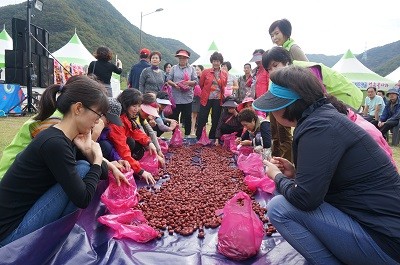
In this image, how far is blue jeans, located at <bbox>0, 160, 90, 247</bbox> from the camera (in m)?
1.73

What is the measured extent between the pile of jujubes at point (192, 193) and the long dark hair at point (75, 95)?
1003mm

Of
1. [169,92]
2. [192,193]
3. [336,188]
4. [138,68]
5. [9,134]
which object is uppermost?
[138,68]

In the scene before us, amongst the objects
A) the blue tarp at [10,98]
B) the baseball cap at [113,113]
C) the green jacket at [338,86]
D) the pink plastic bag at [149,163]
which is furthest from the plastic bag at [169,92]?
the blue tarp at [10,98]

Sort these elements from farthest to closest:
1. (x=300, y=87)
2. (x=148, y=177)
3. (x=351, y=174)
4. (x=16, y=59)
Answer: (x=16, y=59) < (x=148, y=177) < (x=300, y=87) < (x=351, y=174)

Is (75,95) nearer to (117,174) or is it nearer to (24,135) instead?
(24,135)

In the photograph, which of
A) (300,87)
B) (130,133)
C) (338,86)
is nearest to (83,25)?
(130,133)

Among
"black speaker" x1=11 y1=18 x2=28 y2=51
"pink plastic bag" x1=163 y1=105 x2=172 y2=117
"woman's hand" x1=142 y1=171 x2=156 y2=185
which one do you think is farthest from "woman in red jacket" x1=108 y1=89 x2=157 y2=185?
"black speaker" x1=11 y1=18 x2=28 y2=51

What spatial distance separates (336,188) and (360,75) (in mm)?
16137

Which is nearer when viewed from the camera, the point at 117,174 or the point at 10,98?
the point at 117,174

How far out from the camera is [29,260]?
1.64 metres

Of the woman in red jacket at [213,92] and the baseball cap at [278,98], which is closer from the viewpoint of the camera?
the baseball cap at [278,98]

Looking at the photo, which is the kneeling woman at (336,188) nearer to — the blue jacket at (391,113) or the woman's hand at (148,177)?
the woman's hand at (148,177)

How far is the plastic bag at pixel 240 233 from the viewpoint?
197 cm

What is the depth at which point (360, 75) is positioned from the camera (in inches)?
629
